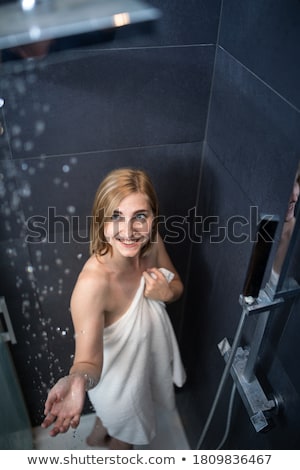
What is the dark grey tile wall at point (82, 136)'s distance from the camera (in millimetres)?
1001

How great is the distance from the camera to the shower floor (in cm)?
128

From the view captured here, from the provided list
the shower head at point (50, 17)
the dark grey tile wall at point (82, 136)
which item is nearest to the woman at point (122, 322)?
the dark grey tile wall at point (82, 136)

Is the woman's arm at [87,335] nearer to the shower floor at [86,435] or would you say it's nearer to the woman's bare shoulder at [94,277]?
the woman's bare shoulder at [94,277]

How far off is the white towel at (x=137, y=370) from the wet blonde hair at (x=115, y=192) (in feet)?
0.73

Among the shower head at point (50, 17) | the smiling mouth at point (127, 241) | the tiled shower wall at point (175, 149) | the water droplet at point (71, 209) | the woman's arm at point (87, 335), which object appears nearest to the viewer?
the shower head at point (50, 17)

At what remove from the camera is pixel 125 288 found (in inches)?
47.1

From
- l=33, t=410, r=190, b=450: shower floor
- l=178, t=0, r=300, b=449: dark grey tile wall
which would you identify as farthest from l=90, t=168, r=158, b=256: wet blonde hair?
l=33, t=410, r=190, b=450: shower floor

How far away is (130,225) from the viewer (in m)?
1.10

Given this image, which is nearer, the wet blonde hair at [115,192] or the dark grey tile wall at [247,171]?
the dark grey tile wall at [247,171]

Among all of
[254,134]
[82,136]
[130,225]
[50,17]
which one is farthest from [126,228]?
[50,17]

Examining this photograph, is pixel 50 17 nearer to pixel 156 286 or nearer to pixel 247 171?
pixel 247 171

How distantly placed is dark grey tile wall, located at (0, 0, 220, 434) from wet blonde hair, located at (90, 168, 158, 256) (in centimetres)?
9

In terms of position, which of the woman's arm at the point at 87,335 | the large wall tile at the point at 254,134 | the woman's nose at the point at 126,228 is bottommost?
the woman's arm at the point at 87,335

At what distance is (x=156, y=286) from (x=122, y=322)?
0.48 ft
